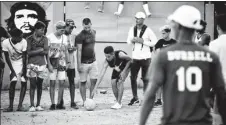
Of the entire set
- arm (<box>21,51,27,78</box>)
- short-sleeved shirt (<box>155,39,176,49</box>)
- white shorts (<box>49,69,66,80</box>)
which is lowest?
white shorts (<box>49,69,66,80</box>)

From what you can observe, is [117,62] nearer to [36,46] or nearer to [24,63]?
[36,46]

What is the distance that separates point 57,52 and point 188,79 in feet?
24.3

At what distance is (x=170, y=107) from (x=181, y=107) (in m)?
0.09

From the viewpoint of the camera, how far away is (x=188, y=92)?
3730 millimetres

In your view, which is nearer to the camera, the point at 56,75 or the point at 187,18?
the point at 187,18

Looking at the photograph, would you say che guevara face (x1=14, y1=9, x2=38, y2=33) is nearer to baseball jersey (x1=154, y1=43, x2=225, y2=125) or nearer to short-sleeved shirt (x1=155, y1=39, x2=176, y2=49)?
short-sleeved shirt (x1=155, y1=39, x2=176, y2=49)

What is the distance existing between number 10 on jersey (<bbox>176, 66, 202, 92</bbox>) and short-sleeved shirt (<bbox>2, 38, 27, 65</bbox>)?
7328mm

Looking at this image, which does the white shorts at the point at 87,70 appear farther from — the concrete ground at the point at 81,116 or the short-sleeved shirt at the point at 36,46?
the short-sleeved shirt at the point at 36,46

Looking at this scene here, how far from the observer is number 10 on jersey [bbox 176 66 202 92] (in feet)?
12.2

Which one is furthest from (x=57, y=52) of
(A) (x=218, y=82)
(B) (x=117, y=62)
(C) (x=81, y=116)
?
(A) (x=218, y=82)

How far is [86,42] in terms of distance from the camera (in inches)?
439

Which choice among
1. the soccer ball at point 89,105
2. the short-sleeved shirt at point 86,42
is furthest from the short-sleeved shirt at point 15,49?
the soccer ball at point 89,105

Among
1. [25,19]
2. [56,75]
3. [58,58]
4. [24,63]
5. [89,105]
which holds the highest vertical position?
[25,19]

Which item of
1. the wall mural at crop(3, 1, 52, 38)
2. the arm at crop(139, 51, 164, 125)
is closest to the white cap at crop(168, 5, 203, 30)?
the arm at crop(139, 51, 164, 125)
